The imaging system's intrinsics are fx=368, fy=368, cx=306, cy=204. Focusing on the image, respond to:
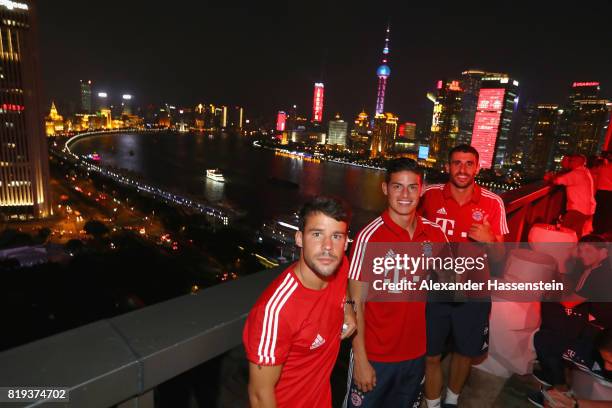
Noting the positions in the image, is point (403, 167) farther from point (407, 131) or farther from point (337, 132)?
point (407, 131)

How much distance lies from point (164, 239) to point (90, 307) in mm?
13092

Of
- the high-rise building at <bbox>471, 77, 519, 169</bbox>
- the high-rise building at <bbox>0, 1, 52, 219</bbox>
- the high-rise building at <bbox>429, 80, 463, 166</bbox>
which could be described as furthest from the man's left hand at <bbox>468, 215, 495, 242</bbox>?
the high-rise building at <bbox>429, 80, 463, 166</bbox>

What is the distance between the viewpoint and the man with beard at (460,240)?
6.88ft

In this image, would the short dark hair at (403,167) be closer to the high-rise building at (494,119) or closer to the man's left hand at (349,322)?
the man's left hand at (349,322)

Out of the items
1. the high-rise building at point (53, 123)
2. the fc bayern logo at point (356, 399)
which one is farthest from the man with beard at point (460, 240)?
the high-rise building at point (53, 123)

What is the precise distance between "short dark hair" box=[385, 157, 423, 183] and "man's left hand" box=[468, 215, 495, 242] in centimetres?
59

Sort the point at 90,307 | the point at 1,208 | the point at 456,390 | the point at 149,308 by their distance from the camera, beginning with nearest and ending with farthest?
the point at 149,308 → the point at 456,390 → the point at 90,307 → the point at 1,208

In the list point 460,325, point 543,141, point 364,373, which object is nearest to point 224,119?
point 543,141

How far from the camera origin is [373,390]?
70.3 inches

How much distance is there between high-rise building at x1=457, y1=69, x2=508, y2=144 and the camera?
112 m

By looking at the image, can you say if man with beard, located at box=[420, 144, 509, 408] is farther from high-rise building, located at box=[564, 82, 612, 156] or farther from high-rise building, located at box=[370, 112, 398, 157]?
high-rise building, located at box=[370, 112, 398, 157]

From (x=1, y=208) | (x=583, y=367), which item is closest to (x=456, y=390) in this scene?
(x=583, y=367)

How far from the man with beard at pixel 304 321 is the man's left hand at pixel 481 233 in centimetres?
115

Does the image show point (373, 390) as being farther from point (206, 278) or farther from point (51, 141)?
point (51, 141)
